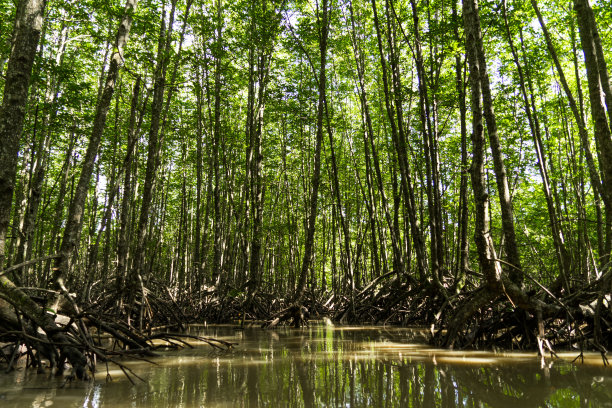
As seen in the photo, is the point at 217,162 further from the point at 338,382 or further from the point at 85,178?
the point at 338,382

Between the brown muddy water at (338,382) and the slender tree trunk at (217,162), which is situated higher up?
the slender tree trunk at (217,162)

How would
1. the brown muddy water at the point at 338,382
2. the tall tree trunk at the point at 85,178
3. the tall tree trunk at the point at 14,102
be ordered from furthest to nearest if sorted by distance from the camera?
the tall tree trunk at the point at 85,178 → the tall tree trunk at the point at 14,102 → the brown muddy water at the point at 338,382

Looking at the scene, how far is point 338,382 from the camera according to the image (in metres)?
3.21

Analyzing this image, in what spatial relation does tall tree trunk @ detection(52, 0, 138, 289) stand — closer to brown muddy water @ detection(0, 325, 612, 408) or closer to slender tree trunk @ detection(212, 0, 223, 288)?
brown muddy water @ detection(0, 325, 612, 408)

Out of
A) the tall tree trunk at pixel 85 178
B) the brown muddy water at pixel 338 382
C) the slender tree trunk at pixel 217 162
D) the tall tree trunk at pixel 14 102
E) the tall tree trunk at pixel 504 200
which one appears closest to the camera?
the brown muddy water at pixel 338 382

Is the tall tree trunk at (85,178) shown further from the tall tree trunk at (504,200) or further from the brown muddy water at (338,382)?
the tall tree trunk at (504,200)

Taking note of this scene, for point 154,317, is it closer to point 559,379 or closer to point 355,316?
point 355,316

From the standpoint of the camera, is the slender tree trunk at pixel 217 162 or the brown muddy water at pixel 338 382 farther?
the slender tree trunk at pixel 217 162

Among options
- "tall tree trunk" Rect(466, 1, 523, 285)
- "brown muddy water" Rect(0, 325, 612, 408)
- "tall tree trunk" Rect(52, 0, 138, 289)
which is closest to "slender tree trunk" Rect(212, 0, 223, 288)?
"tall tree trunk" Rect(52, 0, 138, 289)

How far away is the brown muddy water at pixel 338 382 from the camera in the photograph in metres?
2.59

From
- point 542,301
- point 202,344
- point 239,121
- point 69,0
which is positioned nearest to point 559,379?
point 542,301

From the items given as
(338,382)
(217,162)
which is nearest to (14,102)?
(338,382)

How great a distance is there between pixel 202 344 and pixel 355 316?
5.10 meters

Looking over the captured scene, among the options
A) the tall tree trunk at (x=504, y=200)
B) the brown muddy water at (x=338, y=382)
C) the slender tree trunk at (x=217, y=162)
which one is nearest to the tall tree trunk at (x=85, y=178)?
the brown muddy water at (x=338, y=382)
